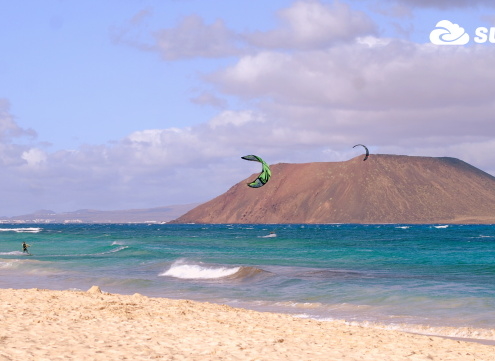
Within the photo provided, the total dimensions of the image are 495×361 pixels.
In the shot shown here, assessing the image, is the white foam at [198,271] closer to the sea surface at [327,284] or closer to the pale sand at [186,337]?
the sea surface at [327,284]

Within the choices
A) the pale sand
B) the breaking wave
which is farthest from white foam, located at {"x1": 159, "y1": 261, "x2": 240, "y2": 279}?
the pale sand

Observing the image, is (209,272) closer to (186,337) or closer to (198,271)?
(198,271)

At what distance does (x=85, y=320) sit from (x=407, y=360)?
7609mm

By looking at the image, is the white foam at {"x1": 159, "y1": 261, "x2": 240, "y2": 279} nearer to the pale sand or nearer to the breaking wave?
the breaking wave

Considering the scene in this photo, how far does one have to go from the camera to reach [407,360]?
499 inches

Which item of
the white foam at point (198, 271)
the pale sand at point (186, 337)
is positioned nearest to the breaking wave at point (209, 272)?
the white foam at point (198, 271)

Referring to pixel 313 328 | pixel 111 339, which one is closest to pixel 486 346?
pixel 313 328

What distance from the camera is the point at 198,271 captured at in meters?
34.6

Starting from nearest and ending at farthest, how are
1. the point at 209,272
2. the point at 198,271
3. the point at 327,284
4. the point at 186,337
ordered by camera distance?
the point at 186,337, the point at 327,284, the point at 209,272, the point at 198,271

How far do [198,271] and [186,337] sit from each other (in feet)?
66.8

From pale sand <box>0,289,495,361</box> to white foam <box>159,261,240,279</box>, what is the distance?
13730 millimetres

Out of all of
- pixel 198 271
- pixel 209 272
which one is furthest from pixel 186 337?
pixel 198 271

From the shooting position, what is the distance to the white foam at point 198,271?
3328 centimetres

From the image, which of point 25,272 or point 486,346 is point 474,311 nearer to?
point 486,346
